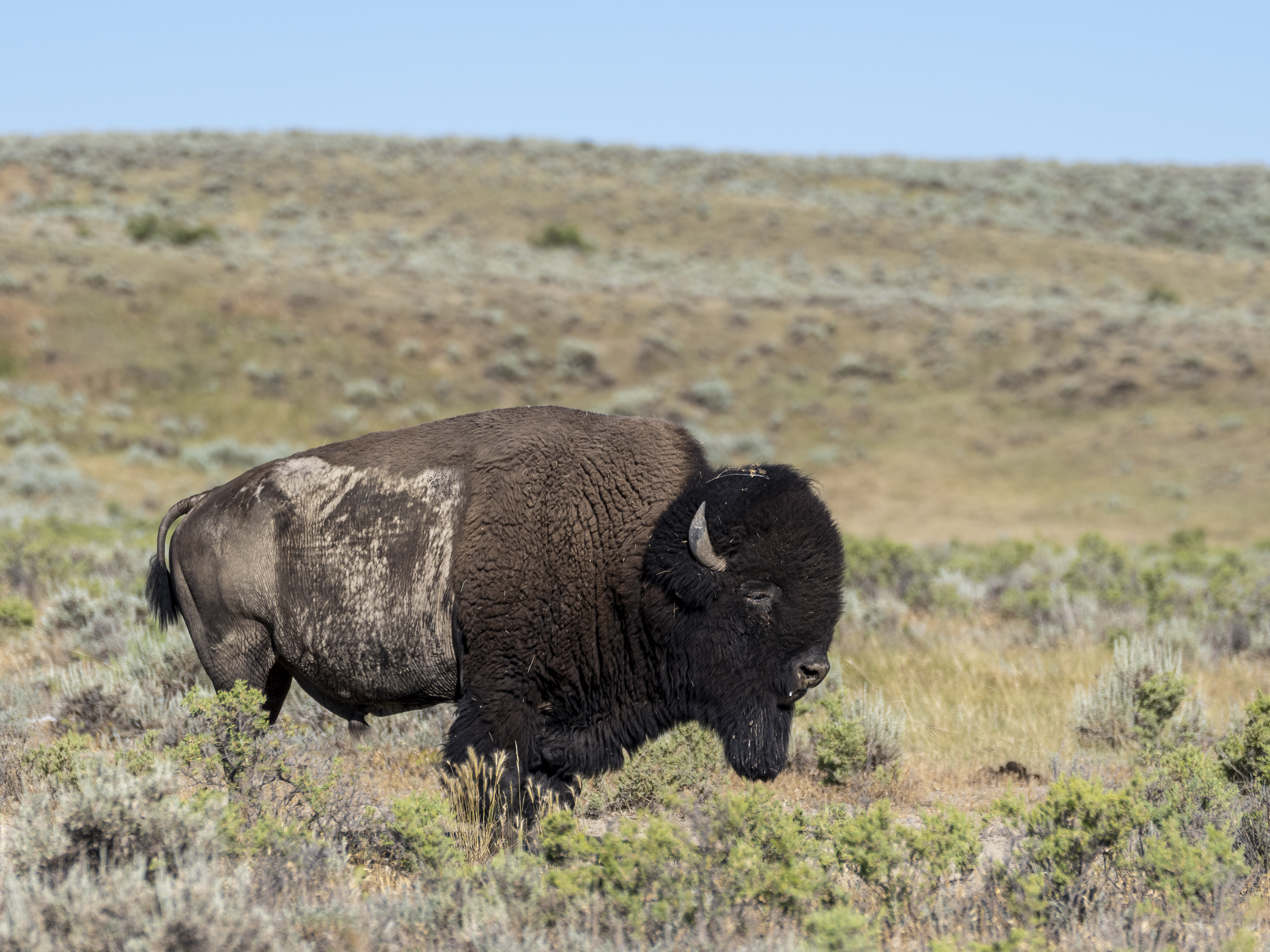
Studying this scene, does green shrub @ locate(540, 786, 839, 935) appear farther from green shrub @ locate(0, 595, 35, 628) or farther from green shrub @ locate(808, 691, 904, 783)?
green shrub @ locate(0, 595, 35, 628)

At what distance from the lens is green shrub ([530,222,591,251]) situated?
152 feet

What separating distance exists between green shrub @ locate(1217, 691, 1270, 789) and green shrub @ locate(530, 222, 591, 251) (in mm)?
42300

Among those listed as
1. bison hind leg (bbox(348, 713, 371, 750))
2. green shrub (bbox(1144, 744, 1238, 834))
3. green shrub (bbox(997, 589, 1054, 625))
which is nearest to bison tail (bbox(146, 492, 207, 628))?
bison hind leg (bbox(348, 713, 371, 750))

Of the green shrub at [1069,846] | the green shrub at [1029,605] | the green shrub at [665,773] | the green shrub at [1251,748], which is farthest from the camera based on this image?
the green shrub at [1029,605]

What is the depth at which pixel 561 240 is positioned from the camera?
1825 inches

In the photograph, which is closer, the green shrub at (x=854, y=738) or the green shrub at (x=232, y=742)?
the green shrub at (x=232, y=742)

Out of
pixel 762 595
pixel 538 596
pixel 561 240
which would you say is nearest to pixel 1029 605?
pixel 762 595

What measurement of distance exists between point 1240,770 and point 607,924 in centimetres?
381

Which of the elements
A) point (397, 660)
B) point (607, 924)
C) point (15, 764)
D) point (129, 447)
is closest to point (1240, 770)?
point (607, 924)

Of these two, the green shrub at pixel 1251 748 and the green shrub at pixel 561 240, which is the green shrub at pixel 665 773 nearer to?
the green shrub at pixel 1251 748

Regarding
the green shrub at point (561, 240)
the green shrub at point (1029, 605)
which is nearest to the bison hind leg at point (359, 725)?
the green shrub at point (1029, 605)

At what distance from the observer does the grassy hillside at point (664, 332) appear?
83.8 feet

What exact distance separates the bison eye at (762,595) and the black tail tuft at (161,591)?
277cm

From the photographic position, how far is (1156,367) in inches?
1188
